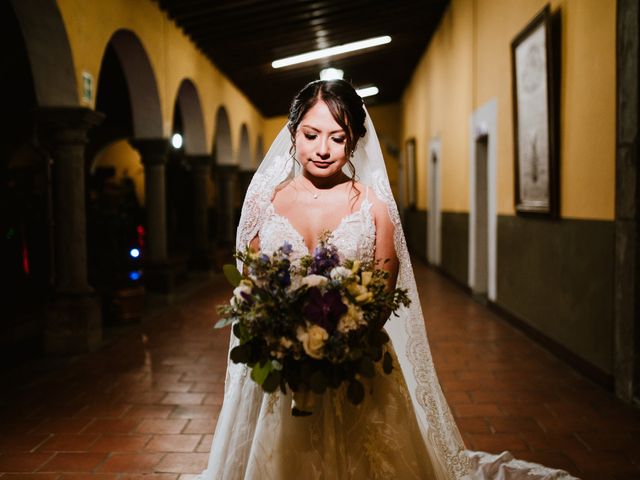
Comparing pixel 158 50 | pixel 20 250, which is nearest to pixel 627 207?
pixel 158 50

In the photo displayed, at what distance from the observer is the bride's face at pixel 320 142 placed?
6.70ft

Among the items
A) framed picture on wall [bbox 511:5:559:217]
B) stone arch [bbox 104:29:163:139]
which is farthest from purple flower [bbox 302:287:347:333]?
stone arch [bbox 104:29:163:139]

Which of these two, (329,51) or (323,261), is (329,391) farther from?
(329,51)

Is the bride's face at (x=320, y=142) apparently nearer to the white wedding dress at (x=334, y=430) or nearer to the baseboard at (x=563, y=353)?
the white wedding dress at (x=334, y=430)

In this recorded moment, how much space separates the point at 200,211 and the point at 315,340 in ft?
31.0

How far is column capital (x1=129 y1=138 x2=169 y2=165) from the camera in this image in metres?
8.14

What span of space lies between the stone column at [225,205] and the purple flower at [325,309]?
1134 centimetres

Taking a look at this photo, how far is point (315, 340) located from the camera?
1594 millimetres

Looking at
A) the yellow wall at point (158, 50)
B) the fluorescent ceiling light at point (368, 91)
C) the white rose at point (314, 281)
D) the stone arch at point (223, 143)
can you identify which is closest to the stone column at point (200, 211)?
the yellow wall at point (158, 50)

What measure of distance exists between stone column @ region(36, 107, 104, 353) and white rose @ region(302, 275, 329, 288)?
4.32m

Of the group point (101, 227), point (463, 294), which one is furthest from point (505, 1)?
point (101, 227)

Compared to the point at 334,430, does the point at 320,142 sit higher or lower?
higher

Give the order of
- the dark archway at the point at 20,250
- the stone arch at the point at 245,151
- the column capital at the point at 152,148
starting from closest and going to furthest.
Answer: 1. the dark archway at the point at 20,250
2. the column capital at the point at 152,148
3. the stone arch at the point at 245,151

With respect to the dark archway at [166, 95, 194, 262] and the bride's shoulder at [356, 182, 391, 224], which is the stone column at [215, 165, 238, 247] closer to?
the dark archway at [166, 95, 194, 262]
